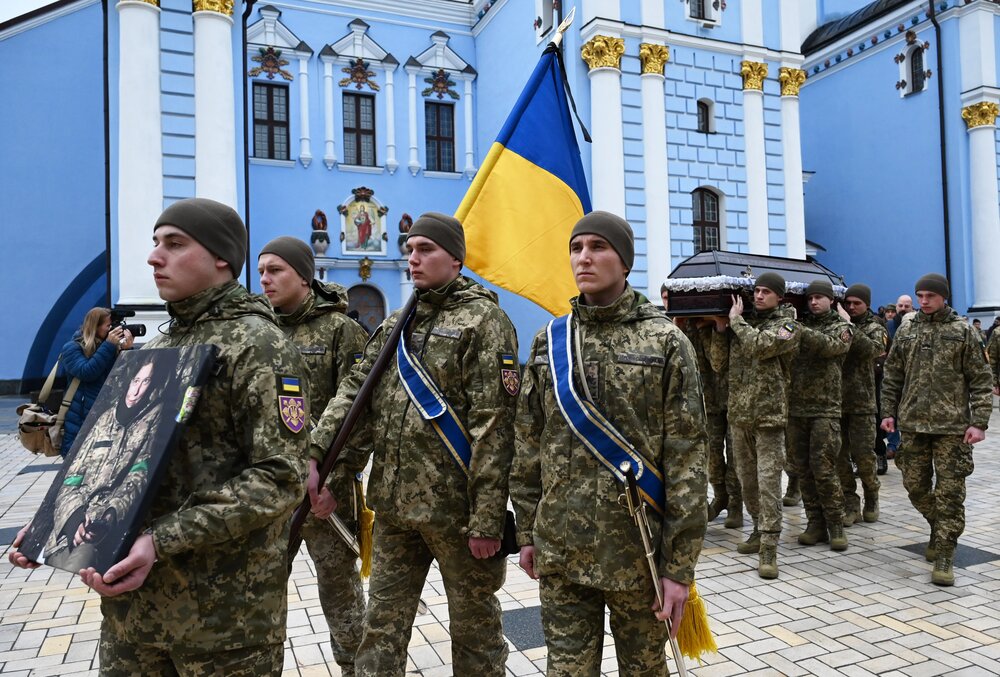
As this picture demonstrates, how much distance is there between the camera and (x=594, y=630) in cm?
255

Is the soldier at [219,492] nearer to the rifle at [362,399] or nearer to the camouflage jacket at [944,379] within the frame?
the rifle at [362,399]

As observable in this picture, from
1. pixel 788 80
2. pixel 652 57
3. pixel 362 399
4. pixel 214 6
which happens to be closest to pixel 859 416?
pixel 362 399

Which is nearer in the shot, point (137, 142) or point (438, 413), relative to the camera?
point (438, 413)

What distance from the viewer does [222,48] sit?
12.4 m

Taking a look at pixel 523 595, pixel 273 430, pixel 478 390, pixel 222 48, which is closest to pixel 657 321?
pixel 478 390

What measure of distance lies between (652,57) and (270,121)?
9687mm

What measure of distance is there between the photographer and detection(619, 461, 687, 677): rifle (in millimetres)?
4863

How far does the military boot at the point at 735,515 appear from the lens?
6430 millimetres

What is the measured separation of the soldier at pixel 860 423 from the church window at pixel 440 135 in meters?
15.6

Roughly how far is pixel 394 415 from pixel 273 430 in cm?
103

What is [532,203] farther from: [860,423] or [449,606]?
[860,423]

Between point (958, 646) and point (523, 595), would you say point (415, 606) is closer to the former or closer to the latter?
point (523, 595)

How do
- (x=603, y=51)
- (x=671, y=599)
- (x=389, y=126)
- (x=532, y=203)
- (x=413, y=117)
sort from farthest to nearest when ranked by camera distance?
(x=413, y=117) < (x=389, y=126) < (x=603, y=51) < (x=532, y=203) < (x=671, y=599)

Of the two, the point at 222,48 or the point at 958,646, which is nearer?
the point at 958,646
